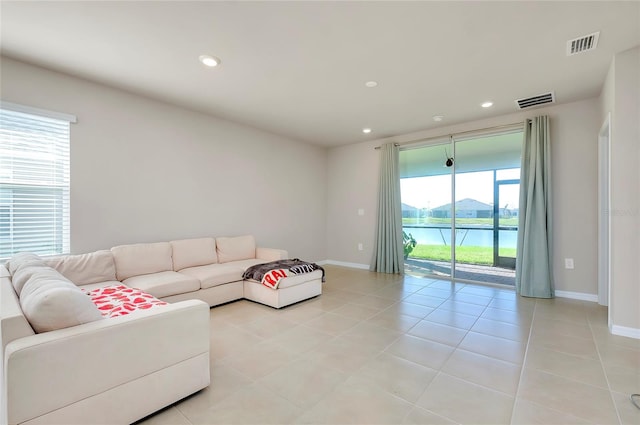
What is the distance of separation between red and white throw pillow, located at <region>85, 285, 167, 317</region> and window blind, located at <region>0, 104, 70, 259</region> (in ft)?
3.15

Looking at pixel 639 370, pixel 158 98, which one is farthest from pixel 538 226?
pixel 158 98

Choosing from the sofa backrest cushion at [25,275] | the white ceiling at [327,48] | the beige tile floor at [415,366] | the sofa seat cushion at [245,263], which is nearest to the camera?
the beige tile floor at [415,366]

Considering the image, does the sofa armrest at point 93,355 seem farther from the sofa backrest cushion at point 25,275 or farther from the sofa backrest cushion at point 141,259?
the sofa backrest cushion at point 141,259

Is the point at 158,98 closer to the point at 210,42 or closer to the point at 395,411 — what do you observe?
the point at 210,42

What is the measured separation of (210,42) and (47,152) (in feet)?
7.25

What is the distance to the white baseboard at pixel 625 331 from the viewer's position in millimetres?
2650

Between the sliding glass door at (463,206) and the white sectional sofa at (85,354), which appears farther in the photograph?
the sliding glass door at (463,206)

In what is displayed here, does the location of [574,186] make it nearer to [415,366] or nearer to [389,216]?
→ [389,216]

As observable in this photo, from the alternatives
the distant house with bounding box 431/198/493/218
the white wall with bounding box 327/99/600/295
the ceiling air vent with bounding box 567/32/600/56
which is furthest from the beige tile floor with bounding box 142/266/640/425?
the ceiling air vent with bounding box 567/32/600/56

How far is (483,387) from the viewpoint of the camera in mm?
1943

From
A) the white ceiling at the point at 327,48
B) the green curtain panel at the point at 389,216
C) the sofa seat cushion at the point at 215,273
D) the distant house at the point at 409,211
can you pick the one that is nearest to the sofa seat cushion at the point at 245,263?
the sofa seat cushion at the point at 215,273

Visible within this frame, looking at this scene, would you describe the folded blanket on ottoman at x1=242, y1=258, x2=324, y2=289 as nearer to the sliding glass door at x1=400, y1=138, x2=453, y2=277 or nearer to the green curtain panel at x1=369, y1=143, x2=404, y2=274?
the green curtain panel at x1=369, y1=143, x2=404, y2=274

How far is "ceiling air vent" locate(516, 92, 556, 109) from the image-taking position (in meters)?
3.64

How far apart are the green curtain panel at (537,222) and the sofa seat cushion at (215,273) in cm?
407
